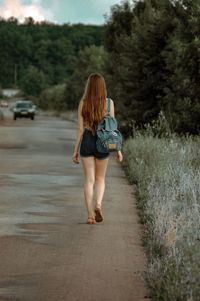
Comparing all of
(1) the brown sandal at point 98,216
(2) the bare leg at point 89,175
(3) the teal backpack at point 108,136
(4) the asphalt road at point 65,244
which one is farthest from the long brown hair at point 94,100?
(4) the asphalt road at point 65,244

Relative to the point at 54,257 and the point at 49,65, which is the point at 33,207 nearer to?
the point at 54,257

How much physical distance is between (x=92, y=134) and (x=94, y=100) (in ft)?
1.48

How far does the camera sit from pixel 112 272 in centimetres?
767

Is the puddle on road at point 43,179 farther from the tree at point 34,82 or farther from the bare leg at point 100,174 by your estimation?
the tree at point 34,82

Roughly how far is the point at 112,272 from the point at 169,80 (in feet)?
65.1

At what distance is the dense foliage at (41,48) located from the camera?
16788 cm

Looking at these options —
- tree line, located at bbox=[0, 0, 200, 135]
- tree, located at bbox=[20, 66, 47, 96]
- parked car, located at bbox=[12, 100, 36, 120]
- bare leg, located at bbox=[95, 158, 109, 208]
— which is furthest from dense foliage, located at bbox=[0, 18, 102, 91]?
bare leg, located at bbox=[95, 158, 109, 208]

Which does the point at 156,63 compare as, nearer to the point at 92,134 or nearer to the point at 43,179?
the point at 43,179

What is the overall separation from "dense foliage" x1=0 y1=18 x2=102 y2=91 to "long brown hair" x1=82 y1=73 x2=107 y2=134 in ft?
485

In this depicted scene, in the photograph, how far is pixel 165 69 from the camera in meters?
28.6

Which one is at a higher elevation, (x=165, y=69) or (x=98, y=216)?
(x=165, y=69)

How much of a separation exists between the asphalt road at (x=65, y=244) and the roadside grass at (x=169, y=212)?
0.22 meters

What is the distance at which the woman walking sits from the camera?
10484 millimetres

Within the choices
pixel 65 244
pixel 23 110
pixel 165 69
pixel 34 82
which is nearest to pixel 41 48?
pixel 34 82
